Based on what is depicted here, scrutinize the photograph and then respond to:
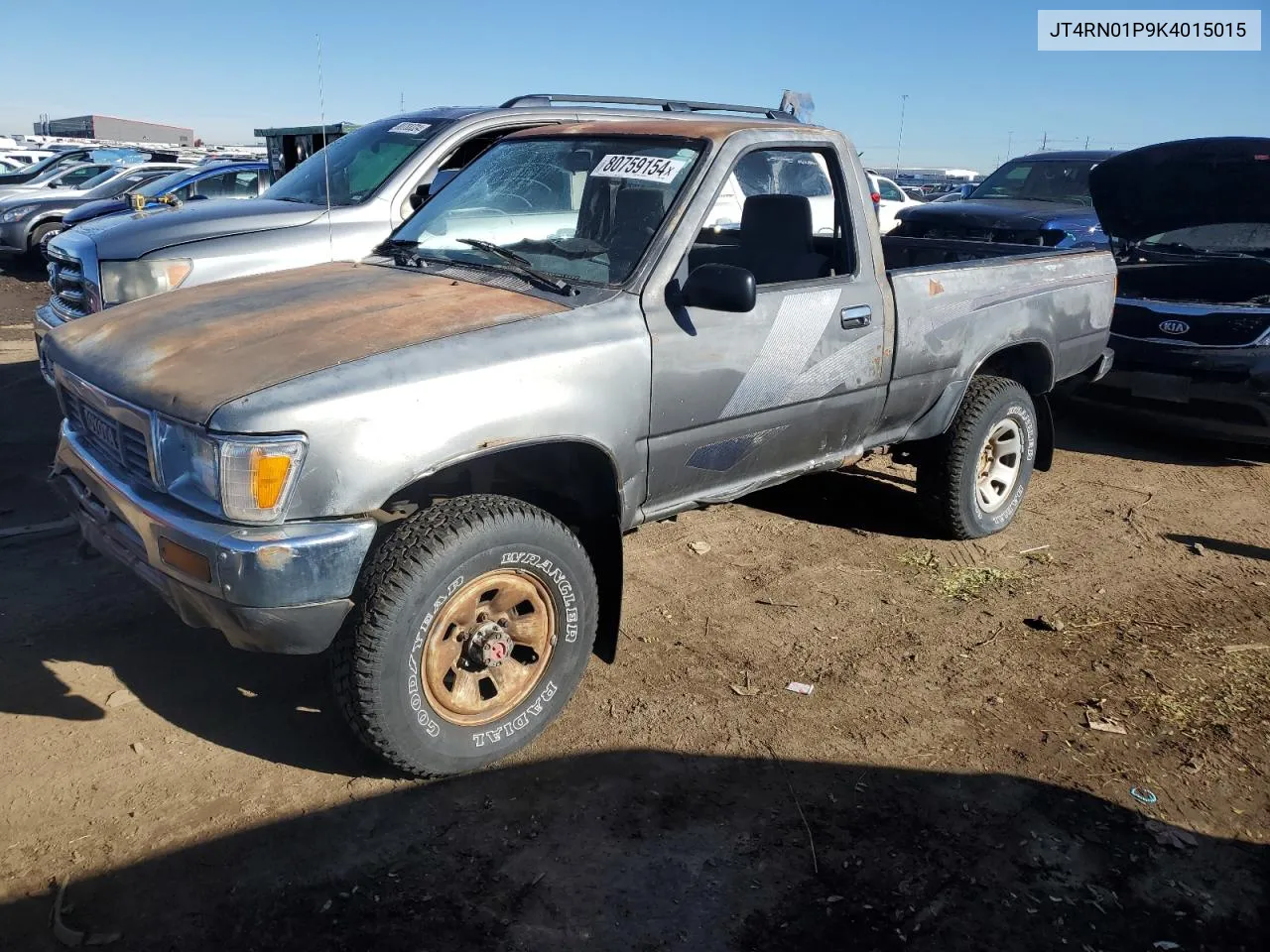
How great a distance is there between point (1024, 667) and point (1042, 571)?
107 cm

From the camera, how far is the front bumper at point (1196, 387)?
6273 mm

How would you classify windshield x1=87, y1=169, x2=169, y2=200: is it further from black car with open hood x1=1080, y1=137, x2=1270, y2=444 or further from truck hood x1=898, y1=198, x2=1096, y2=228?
black car with open hood x1=1080, y1=137, x2=1270, y2=444

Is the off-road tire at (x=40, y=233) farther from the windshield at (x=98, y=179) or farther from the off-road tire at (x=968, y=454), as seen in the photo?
the off-road tire at (x=968, y=454)

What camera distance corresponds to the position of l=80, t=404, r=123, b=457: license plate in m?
2.93

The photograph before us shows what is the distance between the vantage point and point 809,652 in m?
3.93

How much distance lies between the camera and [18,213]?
13.9 metres

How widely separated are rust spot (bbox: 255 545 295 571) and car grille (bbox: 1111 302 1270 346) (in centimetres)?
620

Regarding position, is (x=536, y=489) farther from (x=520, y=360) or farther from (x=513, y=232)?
(x=513, y=232)

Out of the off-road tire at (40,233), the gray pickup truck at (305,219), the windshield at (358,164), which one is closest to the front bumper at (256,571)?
the gray pickup truck at (305,219)

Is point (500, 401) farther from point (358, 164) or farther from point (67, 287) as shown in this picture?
point (67, 287)

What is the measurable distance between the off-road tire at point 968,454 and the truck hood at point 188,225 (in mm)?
3900

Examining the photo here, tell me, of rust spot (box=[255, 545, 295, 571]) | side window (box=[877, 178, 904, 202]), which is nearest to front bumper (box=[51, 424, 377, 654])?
rust spot (box=[255, 545, 295, 571])

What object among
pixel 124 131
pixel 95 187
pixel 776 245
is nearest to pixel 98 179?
pixel 95 187

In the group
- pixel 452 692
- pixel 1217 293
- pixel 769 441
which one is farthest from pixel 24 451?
pixel 1217 293
